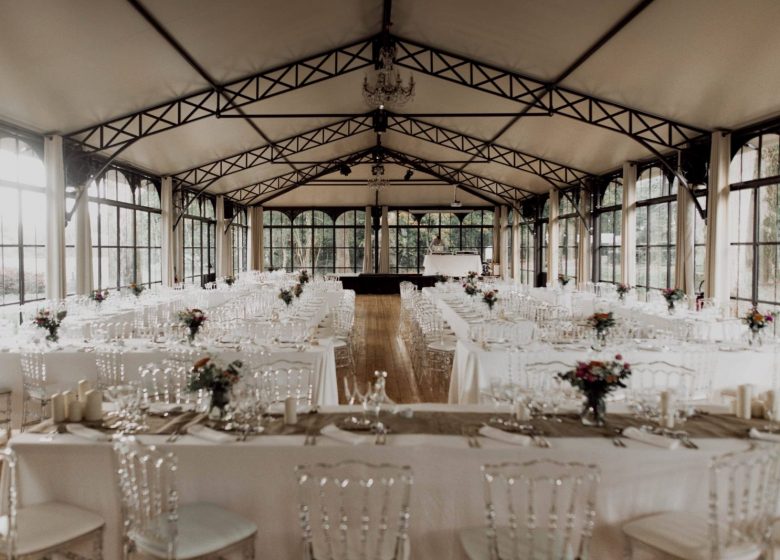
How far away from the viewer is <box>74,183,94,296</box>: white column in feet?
35.3

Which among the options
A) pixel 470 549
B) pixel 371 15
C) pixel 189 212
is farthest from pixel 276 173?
pixel 470 549

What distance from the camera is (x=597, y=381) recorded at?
3322mm

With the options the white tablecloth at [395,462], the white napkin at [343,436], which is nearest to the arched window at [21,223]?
the white tablecloth at [395,462]

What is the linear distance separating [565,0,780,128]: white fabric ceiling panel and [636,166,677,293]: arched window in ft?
9.26

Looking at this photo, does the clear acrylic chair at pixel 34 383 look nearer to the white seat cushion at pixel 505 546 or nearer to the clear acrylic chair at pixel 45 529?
the clear acrylic chair at pixel 45 529

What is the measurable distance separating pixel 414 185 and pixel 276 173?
537cm

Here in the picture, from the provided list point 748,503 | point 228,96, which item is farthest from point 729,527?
point 228,96

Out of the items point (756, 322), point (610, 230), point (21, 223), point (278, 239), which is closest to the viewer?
point (756, 322)

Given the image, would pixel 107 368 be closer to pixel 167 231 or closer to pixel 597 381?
pixel 597 381

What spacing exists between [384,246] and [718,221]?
48.1 ft

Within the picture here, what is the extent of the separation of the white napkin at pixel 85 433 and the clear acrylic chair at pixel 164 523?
38 cm

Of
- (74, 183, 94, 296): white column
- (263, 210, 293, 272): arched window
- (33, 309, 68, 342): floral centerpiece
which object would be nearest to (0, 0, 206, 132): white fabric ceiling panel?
(74, 183, 94, 296): white column

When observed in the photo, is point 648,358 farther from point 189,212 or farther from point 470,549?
point 189,212

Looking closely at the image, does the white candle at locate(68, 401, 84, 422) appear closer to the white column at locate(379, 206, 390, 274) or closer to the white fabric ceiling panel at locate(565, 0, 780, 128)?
the white fabric ceiling panel at locate(565, 0, 780, 128)
